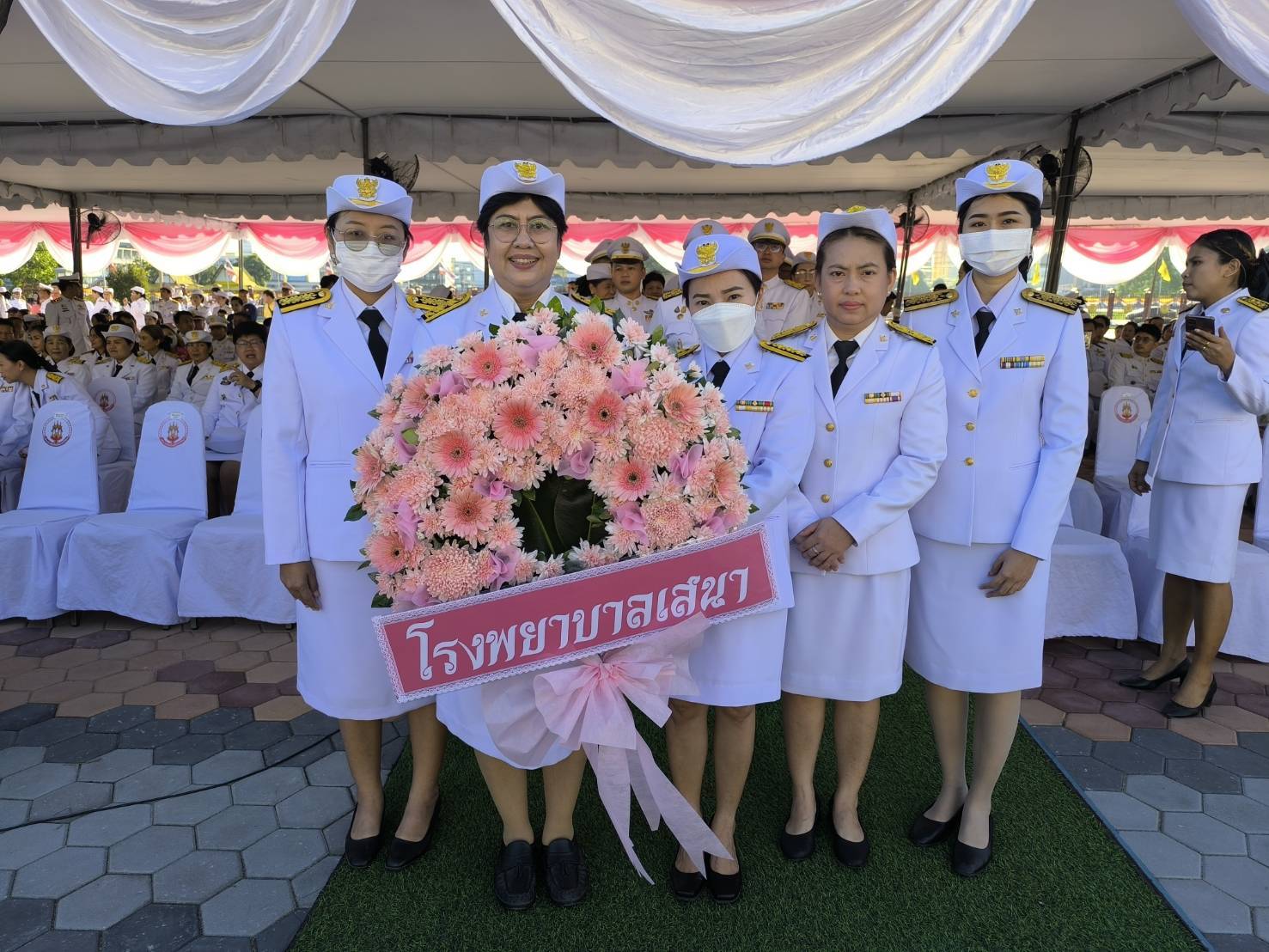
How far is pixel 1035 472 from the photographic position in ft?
7.33

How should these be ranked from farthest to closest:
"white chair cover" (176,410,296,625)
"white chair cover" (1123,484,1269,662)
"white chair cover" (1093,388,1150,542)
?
"white chair cover" (1093,388,1150,542)
"white chair cover" (176,410,296,625)
"white chair cover" (1123,484,1269,662)

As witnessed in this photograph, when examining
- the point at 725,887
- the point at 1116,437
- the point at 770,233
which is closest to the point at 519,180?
the point at 725,887

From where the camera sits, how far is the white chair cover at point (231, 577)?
4023mm

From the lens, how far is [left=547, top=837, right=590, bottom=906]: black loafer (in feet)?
7.20

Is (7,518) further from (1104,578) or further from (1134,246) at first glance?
(1134,246)

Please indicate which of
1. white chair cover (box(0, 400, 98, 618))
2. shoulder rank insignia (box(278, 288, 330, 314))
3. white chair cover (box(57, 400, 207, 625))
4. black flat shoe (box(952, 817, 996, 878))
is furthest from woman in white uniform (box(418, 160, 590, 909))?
white chair cover (box(0, 400, 98, 618))

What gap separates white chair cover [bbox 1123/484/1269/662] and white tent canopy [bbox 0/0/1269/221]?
2.83 meters

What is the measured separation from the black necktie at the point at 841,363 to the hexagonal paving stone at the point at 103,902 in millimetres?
2345

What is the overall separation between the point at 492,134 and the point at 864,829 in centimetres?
578

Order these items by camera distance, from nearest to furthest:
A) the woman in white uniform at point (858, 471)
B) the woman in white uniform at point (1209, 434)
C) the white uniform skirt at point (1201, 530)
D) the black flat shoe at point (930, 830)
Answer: the woman in white uniform at point (858, 471) < the black flat shoe at point (930, 830) < the woman in white uniform at point (1209, 434) < the white uniform skirt at point (1201, 530)

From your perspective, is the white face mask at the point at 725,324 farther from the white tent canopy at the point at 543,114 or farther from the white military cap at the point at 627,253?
the white military cap at the point at 627,253

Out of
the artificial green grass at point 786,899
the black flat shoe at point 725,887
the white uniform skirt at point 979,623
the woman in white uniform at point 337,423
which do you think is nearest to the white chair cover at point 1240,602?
the artificial green grass at point 786,899

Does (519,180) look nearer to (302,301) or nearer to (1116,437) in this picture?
(302,301)

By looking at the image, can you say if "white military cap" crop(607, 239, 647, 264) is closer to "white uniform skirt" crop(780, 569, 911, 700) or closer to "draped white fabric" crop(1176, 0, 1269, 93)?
"draped white fabric" crop(1176, 0, 1269, 93)
